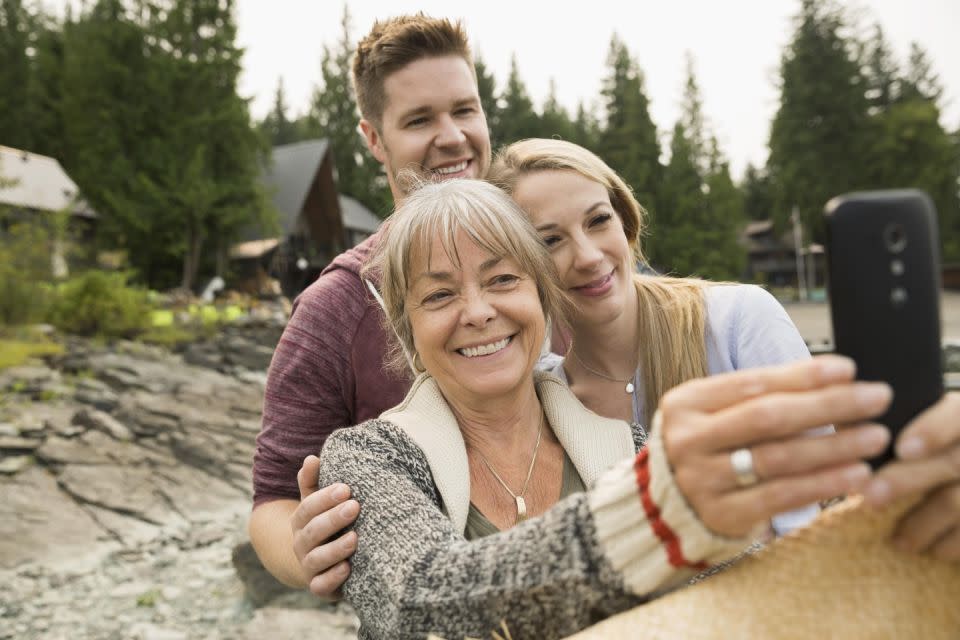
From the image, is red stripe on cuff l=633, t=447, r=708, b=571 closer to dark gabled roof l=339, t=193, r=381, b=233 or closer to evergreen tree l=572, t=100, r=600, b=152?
dark gabled roof l=339, t=193, r=381, b=233

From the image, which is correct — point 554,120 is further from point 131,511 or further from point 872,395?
point 872,395

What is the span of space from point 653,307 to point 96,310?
1360 cm

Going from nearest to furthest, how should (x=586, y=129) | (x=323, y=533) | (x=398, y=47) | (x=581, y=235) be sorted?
(x=323, y=533)
(x=581, y=235)
(x=398, y=47)
(x=586, y=129)

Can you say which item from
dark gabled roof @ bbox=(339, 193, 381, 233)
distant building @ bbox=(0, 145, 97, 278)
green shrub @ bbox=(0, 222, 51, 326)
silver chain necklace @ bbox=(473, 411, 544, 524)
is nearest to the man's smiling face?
silver chain necklace @ bbox=(473, 411, 544, 524)

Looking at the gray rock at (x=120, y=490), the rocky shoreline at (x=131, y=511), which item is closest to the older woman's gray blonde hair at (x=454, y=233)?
the rocky shoreline at (x=131, y=511)

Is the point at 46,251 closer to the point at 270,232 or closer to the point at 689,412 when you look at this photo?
the point at 270,232

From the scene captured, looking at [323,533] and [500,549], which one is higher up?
[500,549]

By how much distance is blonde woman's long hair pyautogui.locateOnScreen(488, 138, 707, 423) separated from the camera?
2098 millimetres

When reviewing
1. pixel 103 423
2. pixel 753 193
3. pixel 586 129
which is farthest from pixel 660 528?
pixel 753 193

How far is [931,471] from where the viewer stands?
0.71 metres

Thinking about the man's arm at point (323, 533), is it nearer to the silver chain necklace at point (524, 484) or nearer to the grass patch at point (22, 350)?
the silver chain necklace at point (524, 484)

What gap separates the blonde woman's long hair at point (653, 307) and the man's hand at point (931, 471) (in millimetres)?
1312

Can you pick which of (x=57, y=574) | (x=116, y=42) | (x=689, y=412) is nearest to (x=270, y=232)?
(x=116, y=42)

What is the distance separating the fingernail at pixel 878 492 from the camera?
0.71 meters
